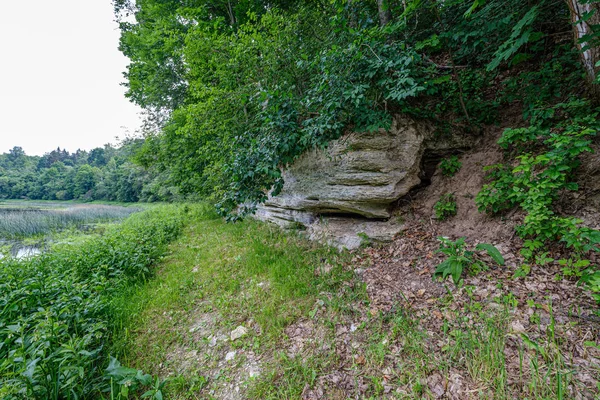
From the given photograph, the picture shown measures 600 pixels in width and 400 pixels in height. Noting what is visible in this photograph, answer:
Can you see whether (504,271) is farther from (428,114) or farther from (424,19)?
(424,19)

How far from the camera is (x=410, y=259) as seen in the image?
2.97 m

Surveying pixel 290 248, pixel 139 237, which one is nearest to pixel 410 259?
pixel 290 248

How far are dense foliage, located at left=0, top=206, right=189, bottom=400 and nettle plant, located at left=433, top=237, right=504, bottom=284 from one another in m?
3.45

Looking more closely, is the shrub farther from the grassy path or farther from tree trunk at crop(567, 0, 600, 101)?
tree trunk at crop(567, 0, 600, 101)

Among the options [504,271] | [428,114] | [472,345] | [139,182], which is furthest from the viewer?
[139,182]

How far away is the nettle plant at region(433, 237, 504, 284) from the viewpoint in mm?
2314

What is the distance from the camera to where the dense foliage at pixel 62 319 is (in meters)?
1.83

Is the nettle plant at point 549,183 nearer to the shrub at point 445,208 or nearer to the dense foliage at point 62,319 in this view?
the shrub at point 445,208

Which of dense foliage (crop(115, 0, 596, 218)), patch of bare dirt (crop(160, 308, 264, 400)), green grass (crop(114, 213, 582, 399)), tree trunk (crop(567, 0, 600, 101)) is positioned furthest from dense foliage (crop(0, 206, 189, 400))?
tree trunk (crop(567, 0, 600, 101))

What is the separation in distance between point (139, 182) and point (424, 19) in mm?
36358

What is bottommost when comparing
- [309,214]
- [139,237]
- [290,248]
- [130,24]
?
[290,248]

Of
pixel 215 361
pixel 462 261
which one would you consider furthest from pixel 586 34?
pixel 215 361

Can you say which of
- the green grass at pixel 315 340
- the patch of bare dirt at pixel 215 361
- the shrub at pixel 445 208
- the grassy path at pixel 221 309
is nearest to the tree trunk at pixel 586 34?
the shrub at pixel 445 208

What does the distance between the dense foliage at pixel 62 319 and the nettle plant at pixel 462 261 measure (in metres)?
3.45
